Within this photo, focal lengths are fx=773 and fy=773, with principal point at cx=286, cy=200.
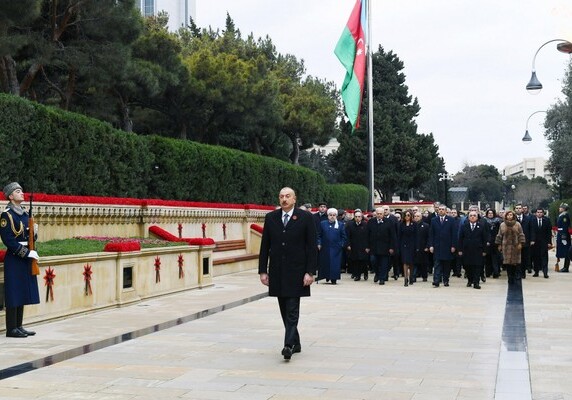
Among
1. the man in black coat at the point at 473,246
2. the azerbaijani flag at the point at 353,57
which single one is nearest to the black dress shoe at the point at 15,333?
the man in black coat at the point at 473,246

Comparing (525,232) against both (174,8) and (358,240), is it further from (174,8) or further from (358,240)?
(174,8)

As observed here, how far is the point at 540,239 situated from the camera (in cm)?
2052

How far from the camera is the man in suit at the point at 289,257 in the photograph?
8422 mm

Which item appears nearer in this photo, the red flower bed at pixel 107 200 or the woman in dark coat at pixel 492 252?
the red flower bed at pixel 107 200

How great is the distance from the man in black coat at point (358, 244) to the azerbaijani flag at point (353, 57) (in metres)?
10.5

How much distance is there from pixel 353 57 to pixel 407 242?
13114mm

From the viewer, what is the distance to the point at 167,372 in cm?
753

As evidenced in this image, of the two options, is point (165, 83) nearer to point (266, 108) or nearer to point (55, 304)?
point (266, 108)

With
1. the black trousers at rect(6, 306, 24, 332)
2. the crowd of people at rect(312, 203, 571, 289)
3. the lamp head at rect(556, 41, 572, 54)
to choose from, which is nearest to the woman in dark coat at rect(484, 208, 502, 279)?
the crowd of people at rect(312, 203, 571, 289)

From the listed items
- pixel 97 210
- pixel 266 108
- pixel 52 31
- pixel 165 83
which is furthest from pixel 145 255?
pixel 266 108

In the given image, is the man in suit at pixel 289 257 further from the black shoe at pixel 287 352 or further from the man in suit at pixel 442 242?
the man in suit at pixel 442 242

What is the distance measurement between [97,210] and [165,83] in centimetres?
1421

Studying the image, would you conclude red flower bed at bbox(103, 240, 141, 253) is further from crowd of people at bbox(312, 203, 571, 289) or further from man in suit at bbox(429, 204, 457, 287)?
man in suit at bbox(429, 204, 457, 287)

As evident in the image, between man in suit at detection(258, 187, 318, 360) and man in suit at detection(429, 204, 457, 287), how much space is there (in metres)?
9.45
